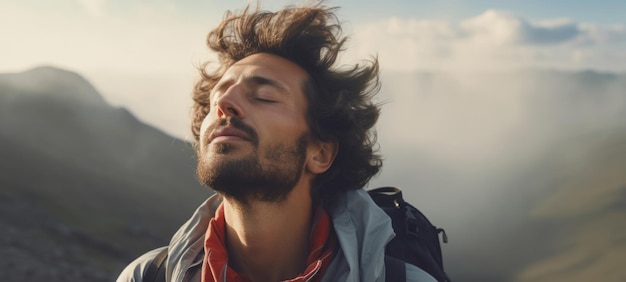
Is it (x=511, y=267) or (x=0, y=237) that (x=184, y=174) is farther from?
(x=0, y=237)

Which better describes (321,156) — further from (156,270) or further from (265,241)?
(156,270)

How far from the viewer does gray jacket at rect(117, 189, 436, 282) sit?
5723 millimetres

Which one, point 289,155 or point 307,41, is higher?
point 307,41

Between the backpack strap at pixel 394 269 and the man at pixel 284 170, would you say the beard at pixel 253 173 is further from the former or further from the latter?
the backpack strap at pixel 394 269

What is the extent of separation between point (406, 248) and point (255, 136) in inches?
70.3

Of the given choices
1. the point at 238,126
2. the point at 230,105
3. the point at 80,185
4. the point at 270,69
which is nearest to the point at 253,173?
the point at 238,126

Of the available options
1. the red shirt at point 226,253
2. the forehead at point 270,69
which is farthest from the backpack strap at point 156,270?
the forehead at point 270,69

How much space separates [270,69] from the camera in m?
7.29

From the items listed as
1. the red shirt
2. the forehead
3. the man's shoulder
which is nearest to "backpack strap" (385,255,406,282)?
the red shirt

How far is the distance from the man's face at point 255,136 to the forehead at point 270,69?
11mm

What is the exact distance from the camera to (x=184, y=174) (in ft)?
640

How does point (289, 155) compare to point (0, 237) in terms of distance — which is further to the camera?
point (0, 237)

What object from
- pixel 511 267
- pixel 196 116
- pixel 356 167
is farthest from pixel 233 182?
pixel 511 267

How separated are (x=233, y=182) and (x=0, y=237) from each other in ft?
279
